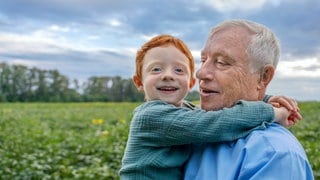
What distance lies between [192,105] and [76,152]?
5.48m

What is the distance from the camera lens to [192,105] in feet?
8.68

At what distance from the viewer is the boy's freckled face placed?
250 cm

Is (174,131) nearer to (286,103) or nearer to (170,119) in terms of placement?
(170,119)

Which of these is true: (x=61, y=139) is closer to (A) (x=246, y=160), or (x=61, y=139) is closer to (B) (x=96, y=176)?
(B) (x=96, y=176)

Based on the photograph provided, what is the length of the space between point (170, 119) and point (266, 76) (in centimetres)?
41

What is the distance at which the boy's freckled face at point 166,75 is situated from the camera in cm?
250

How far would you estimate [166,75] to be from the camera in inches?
98.3

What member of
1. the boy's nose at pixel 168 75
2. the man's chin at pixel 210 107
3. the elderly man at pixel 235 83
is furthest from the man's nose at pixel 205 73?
the boy's nose at pixel 168 75

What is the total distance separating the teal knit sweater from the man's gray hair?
16 centimetres

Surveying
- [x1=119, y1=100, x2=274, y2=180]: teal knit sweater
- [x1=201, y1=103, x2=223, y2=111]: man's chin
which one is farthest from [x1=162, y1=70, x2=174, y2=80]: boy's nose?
[x1=201, y1=103, x2=223, y2=111]: man's chin

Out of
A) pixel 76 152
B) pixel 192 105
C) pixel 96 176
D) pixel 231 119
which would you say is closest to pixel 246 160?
pixel 231 119

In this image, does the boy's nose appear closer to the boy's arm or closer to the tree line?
the boy's arm

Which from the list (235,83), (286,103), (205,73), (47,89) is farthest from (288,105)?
(47,89)

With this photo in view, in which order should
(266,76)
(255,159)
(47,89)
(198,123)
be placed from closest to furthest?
(255,159), (198,123), (266,76), (47,89)
